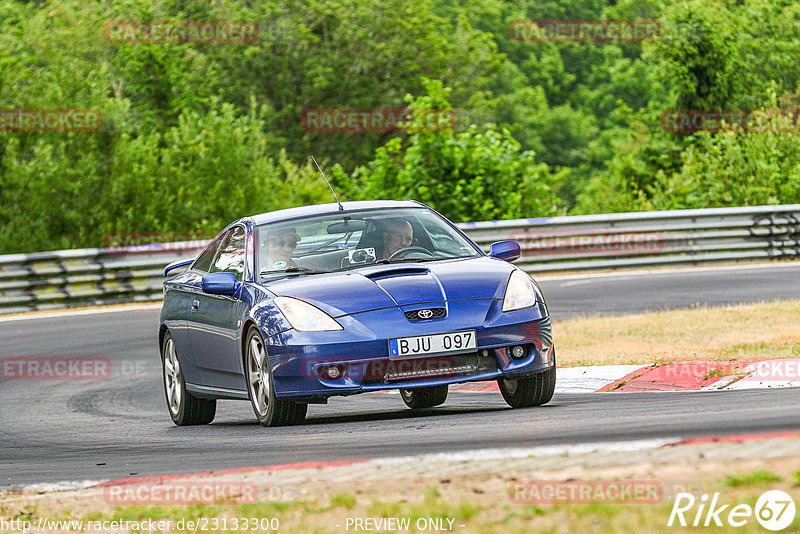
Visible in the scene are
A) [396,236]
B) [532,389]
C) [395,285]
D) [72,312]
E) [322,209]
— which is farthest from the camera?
[72,312]

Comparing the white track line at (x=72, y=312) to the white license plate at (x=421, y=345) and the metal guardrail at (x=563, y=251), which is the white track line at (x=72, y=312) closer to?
the metal guardrail at (x=563, y=251)

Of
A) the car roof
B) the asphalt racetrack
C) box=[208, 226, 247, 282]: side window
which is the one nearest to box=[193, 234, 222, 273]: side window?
box=[208, 226, 247, 282]: side window

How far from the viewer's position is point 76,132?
90.2ft

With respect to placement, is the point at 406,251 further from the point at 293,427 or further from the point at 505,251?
the point at 293,427

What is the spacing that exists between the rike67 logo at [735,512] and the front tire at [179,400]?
6.16m

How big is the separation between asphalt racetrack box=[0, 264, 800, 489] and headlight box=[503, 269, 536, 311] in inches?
25.4

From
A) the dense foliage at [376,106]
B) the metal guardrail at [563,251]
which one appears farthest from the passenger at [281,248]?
the dense foliage at [376,106]

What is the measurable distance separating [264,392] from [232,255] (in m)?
1.39

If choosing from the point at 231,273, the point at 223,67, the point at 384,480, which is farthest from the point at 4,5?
the point at 384,480

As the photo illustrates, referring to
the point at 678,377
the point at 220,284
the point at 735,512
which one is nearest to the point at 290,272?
the point at 220,284

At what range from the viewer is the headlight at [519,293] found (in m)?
8.39

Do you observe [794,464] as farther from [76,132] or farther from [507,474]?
[76,132]

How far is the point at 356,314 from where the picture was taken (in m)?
8.16

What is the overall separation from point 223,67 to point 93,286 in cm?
3906
